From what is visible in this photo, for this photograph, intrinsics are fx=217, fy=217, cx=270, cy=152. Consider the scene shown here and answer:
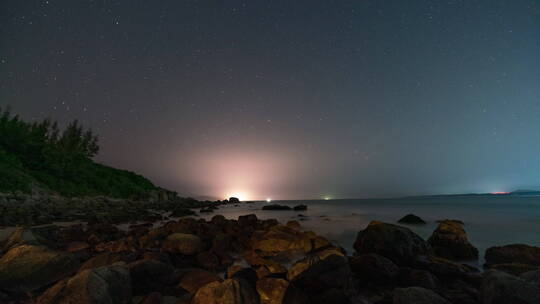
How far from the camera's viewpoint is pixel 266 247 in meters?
6.91

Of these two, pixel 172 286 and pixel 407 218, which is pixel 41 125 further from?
pixel 407 218

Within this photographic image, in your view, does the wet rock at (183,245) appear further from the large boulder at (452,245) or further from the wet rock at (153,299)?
the large boulder at (452,245)

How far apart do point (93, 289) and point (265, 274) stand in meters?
3.07

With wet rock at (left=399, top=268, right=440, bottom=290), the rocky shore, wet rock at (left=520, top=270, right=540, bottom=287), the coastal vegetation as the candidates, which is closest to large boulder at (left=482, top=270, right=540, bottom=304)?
the rocky shore

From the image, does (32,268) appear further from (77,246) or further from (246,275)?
(246,275)

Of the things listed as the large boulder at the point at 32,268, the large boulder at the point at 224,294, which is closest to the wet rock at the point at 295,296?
the large boulder at the point at 224,294

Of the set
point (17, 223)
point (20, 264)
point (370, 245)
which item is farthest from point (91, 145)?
point (370, 245)

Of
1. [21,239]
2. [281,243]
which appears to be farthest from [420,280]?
[21,239]

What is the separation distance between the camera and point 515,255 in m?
6.70

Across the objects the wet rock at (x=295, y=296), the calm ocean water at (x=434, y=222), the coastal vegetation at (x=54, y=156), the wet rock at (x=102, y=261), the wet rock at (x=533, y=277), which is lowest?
the calm ocean water at (x=434, y=222)

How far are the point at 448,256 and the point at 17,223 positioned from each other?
20614 millimetres

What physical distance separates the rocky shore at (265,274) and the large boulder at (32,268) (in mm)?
16

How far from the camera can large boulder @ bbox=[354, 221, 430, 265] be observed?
6.50 m

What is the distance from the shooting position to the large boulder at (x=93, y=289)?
10.6 ft
